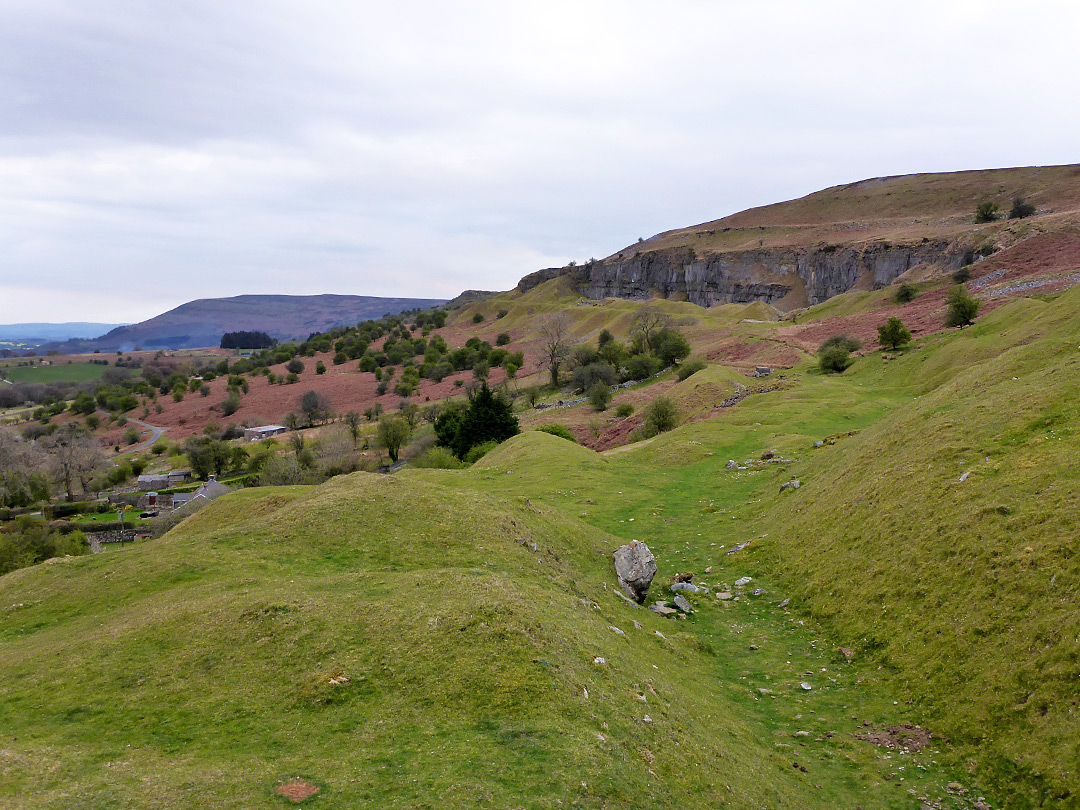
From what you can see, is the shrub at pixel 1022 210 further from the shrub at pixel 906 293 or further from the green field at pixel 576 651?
the green field at pixel 576 651

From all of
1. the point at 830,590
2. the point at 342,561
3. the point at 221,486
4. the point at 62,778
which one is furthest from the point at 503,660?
the point at 221,486

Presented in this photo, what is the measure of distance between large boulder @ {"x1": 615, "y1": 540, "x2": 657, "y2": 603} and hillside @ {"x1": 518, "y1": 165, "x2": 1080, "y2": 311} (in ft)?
Answer: 217

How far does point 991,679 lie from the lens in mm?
10500

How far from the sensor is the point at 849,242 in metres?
122

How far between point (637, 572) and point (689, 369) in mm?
50821

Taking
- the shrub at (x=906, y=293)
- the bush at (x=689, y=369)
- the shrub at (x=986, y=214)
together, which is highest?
the shrub at (x=986, y=214)

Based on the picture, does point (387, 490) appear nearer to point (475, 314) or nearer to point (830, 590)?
point (830, 590)

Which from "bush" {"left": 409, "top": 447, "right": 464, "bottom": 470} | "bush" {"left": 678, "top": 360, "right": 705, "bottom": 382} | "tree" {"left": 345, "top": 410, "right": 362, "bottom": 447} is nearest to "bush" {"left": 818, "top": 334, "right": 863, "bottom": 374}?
"bush" {"left": 678, "top": 360, "right": 705, "bottom": 382}

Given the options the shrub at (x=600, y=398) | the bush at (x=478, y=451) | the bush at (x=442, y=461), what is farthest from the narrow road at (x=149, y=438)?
the shrub at (x=600, y=398)

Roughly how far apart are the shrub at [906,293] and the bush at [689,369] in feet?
81.2

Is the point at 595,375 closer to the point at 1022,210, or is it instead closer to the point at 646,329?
the point at 646,329

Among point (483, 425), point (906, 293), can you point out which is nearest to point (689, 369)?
point (483, 425)

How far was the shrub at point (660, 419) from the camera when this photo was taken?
4741 centimetres

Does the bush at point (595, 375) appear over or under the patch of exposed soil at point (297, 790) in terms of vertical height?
under
